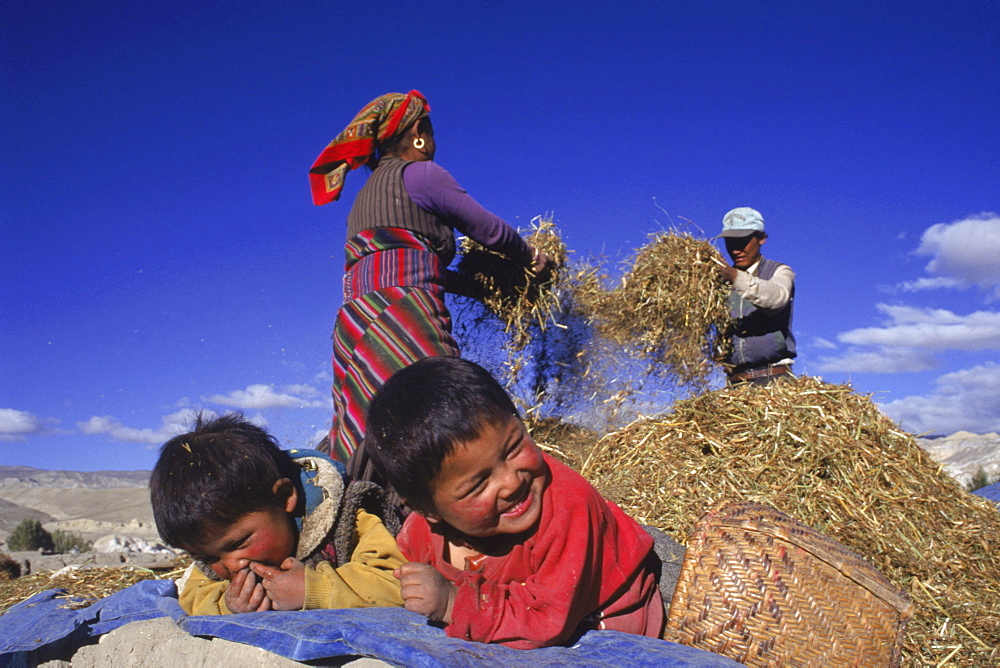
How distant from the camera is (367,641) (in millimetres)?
1941

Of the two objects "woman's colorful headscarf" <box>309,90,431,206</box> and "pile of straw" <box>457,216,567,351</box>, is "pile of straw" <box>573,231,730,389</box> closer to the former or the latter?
"pile of straw" <box>457,216,567,351</box>

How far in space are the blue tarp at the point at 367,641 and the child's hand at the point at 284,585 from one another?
113 millimetres

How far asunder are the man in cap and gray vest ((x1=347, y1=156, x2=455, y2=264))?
2.03 meters

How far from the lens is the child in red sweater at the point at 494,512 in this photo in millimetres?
2045

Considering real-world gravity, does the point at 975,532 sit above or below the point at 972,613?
above

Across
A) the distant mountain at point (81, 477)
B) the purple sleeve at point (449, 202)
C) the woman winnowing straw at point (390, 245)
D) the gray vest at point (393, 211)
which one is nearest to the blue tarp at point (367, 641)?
the woman winnowing straw at point (390, 245)

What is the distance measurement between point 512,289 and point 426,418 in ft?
8.71

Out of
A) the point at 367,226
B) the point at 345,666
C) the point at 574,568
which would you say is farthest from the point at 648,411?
the point at 345,666

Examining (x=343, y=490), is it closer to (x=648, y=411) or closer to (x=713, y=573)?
(x=713, y=573)

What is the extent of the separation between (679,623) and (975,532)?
2267mm

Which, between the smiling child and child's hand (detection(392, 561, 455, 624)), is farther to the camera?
the smiling child

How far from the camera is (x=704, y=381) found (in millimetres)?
→ 4625

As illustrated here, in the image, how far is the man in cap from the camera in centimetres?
466

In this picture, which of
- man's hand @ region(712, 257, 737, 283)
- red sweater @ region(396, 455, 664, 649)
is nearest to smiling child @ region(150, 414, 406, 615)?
red sweater @ region(396, 455, 664, 649)
